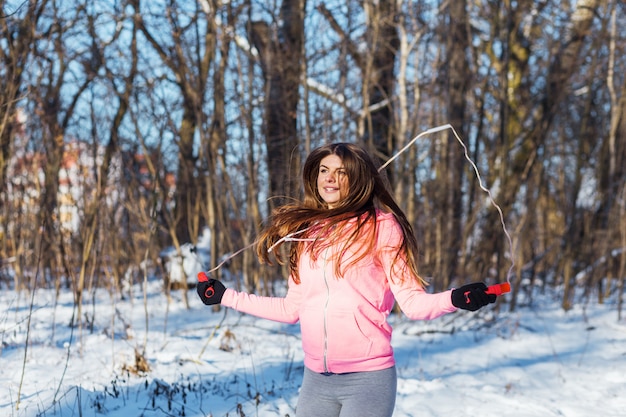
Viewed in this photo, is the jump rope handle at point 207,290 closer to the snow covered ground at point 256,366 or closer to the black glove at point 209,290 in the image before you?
the black glove at point 209,290

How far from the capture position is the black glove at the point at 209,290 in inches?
90.4

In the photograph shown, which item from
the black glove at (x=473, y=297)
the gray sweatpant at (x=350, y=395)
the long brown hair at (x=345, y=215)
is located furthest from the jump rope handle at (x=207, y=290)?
the black glove at (x=473, y=297)

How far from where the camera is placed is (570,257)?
30.7 ft

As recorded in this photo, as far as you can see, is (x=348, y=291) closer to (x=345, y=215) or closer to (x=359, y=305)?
(x=359, y=305)

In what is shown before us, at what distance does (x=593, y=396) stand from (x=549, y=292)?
21.8 feet

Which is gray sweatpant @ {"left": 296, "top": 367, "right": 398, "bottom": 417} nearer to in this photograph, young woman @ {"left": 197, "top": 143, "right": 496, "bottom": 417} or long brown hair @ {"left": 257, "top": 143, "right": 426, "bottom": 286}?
young woman @ {"left": 197, "top": 143, "right": 496, "bottom": 417}

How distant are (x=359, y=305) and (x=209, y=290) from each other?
0.54 m

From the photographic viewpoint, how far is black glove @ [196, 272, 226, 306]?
7.53ft

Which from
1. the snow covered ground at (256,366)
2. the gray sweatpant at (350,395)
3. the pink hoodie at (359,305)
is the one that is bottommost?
the snow covered ground at (256,366)

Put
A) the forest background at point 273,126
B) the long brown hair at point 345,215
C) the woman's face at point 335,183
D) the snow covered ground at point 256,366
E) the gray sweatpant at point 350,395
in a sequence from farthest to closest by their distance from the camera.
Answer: the forest background at point 273,126, the snow covered ground at point 256,366, the woman's face at point 335,183, the long brown hair at point 345,215, the gray sweatpant at point 350,395

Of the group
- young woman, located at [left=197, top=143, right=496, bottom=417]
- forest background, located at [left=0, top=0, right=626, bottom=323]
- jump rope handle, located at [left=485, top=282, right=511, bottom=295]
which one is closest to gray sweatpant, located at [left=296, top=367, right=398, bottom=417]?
young woman, located at [left=197, top=143, right=496, bottom=417]

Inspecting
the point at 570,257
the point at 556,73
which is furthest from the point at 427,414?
the point at 556,73

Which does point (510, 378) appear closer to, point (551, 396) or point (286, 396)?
point (551, 396)

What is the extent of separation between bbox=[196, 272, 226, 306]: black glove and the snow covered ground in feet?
5.58
